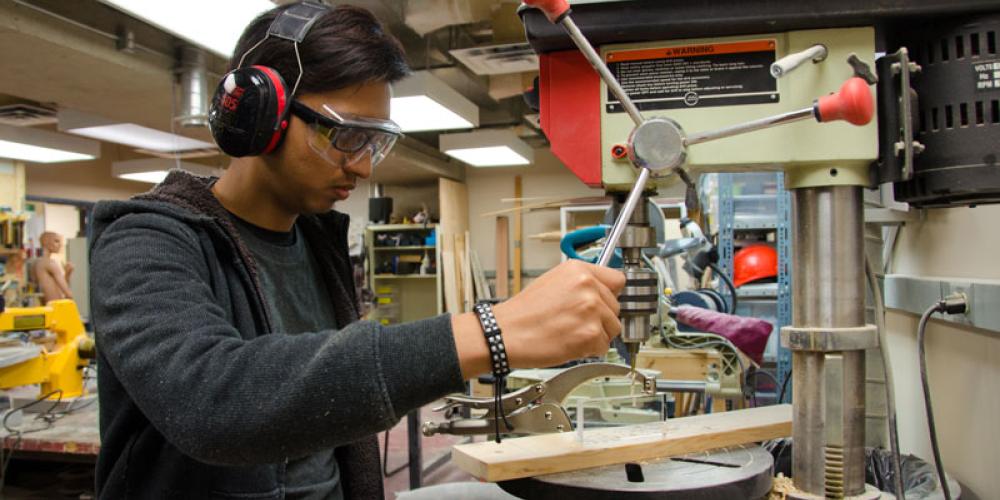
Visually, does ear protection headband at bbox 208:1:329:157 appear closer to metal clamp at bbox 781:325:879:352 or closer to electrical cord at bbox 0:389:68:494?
metal clamp at bbox 781:325:879:352

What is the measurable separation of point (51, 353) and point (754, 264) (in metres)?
3.80

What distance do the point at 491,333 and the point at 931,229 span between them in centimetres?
131

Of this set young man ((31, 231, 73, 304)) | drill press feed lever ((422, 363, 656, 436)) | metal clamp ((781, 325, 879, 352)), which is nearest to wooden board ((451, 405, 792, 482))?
drill press feed lever ((422, 363, 656, 436))

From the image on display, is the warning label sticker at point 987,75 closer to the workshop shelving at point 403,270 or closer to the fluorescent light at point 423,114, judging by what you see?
the fluorescent light at point 423,114

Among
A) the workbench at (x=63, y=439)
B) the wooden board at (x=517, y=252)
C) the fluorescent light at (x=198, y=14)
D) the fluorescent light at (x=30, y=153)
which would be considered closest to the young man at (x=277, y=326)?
the fluorescent light at (x=198, y=14)

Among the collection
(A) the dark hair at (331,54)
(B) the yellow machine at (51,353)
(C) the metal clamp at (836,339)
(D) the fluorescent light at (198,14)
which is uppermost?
(D) the fluorescent light at (198,14)

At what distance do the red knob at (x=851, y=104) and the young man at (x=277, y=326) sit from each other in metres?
0.28

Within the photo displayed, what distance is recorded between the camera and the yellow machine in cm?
296

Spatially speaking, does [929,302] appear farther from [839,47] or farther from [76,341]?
[76,341]

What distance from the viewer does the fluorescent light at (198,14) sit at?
2549mm

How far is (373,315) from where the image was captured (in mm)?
7797

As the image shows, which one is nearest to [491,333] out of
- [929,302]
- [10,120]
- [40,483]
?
[929,302]

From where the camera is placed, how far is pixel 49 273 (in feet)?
20.8

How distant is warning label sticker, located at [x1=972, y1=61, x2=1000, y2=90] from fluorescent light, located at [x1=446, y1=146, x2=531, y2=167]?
5.16 m
